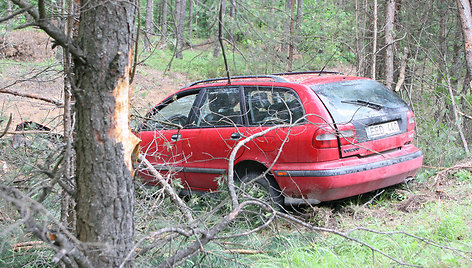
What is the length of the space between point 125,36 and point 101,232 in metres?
1.12

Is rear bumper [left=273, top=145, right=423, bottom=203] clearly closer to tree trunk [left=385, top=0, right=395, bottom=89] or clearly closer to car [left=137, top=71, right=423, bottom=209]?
car [left=137, top=71, right=423, bottom=209]

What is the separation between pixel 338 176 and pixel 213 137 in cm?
166

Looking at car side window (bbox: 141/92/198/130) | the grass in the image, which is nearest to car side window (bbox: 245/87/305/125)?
car side window (bbox: 141/92/198/130)

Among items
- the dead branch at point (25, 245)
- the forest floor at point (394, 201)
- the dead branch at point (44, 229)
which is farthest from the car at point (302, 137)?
the dead branch at point (44, 229)

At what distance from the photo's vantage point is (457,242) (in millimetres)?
3643

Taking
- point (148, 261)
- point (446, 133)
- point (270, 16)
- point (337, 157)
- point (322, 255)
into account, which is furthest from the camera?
point (446, 133)

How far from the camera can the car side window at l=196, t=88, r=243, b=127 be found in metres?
5.18

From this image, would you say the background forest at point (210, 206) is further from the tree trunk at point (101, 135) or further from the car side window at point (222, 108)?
the car side window at point (222, 108)

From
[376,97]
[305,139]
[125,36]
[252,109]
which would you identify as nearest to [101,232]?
[125,36]

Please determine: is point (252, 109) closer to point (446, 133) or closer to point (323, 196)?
point (323, 196)

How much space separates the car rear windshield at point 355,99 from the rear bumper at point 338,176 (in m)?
0.49

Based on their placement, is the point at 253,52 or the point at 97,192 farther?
the point at 253,52

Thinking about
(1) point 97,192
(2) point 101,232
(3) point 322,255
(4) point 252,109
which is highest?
(4) point 252,109

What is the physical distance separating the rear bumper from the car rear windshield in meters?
0.49
